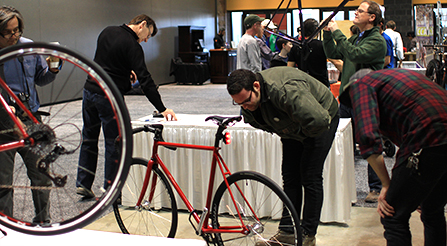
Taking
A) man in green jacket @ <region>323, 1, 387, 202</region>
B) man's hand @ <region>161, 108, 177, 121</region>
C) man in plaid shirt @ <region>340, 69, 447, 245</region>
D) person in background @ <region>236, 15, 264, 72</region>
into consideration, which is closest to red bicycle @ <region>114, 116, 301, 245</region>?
man's hand @ <region>161, 108, 177, 121</region>

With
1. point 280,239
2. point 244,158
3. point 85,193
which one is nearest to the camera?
point 85,193

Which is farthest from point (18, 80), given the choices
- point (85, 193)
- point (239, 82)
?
point (239, 82)

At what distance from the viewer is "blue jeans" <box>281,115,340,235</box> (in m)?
2.31

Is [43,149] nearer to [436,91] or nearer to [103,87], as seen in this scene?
[103,87]

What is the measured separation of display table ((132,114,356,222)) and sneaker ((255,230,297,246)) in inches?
23.5

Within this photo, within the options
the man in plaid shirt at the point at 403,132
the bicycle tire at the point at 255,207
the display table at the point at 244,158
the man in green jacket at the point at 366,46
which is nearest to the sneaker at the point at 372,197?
the man in green jacket at the point at 366,46

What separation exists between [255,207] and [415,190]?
3.99ft

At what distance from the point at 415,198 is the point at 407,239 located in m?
0.18

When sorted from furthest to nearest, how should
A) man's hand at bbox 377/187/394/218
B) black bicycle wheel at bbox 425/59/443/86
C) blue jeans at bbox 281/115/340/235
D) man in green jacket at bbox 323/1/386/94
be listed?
black bicycle wheel at bbox 425/59/443/86 < man in green jacket at bbox 323/1/386/94 < blue jeans at bbox 281/115/340/235 < man's hand at bbox 377/187/394/218

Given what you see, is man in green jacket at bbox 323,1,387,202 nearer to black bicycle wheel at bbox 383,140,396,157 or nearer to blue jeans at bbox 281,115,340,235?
black bicycle wheel at bbox 383,140,396,157

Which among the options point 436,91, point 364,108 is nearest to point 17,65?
point 364,108

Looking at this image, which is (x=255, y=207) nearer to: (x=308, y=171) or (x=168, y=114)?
(x=308, y=171)

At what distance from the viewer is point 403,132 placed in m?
1.62

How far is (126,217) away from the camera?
2.63m
